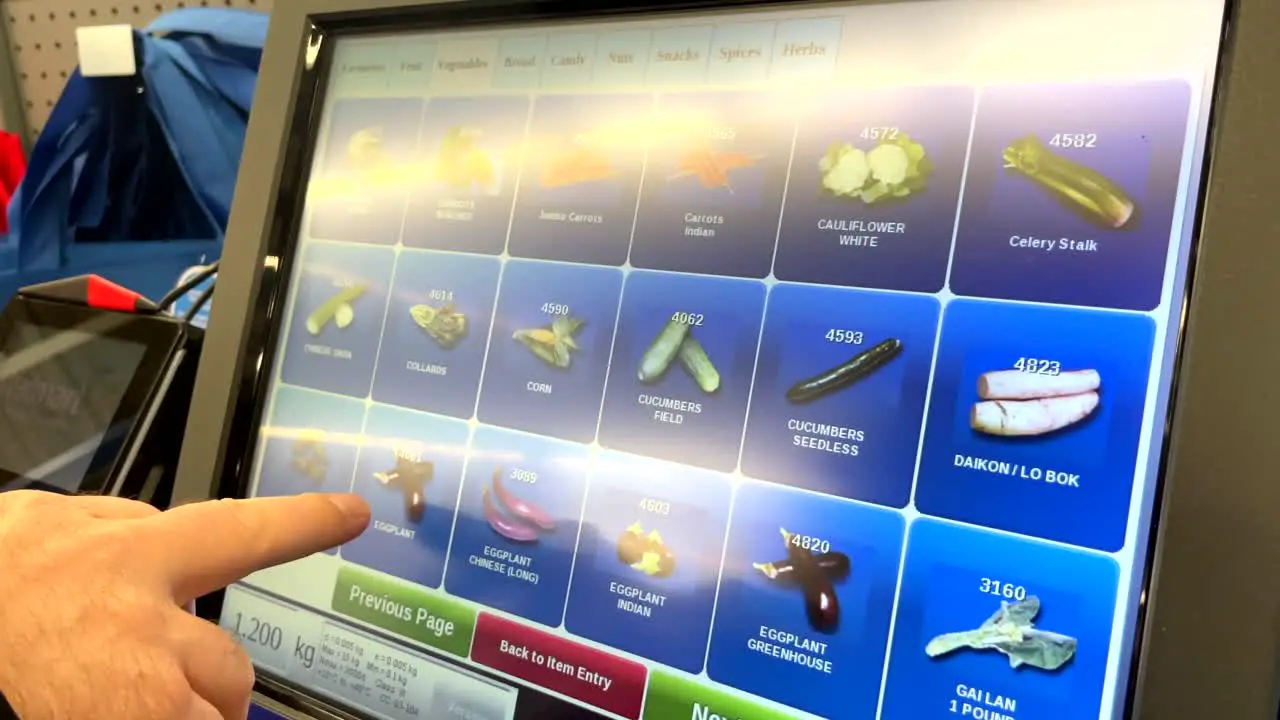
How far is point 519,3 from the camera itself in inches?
21.0

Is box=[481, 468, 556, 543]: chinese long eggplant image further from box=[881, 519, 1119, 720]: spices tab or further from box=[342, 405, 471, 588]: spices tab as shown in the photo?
box=[881, 519, 1119, 720]: spices tab

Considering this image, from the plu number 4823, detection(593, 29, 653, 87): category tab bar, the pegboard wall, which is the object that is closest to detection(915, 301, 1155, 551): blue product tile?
the plu number 4823

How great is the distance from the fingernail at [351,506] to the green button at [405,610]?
10 centimetres

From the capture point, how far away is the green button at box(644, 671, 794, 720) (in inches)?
16.4

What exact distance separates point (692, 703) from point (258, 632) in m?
0.30

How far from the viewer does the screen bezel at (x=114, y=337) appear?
24.7 inches

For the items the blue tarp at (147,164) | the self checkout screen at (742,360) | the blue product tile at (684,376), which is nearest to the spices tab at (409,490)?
the self checkout screen at (742,360)

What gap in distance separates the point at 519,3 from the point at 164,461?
16.1 inches

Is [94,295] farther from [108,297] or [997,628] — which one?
[997,628]

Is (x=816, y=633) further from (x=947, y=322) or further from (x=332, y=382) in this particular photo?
(x=332, y=382)

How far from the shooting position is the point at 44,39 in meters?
1.12

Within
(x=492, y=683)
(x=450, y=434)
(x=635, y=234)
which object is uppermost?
(x=635, y=234)

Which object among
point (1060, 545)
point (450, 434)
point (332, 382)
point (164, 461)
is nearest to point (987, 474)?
point (1060, 545)

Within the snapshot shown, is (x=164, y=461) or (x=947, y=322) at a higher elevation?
(x=947, y=322)
